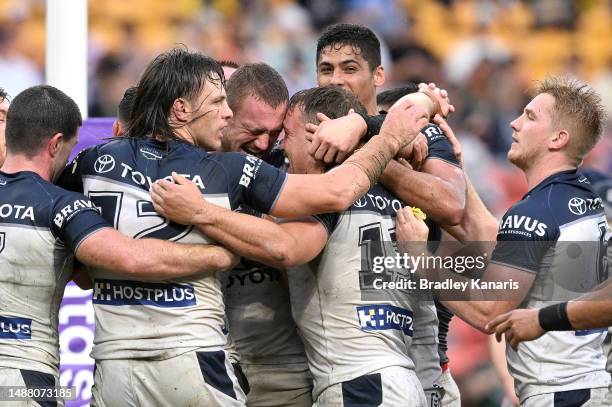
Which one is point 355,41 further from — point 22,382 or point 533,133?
point 22,382

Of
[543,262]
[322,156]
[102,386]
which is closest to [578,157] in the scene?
[543,262]

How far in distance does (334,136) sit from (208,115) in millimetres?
659

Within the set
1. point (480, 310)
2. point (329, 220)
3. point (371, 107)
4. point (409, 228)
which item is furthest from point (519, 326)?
point (371, 107)

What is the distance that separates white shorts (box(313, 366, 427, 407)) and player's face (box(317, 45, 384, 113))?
2.28m

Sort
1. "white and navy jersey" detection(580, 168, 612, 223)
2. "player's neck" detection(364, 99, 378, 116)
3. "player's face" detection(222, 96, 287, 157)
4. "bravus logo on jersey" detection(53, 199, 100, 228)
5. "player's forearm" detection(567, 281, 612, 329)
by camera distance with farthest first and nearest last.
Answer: "white and navy jersey" detection(580, 168, 612, 223) < "player's neck" detection(364, 99, 378, 116) < "player's face" detection(222, 96, 287, 157) < "bravus logo on jersey" detection(53, 199, 100, 228) < "player's forearm" detection(567, 281, 612, 329)

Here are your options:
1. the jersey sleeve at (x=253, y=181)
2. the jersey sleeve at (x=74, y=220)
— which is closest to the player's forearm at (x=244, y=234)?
the jersey sleeve at (x=253, y=181)

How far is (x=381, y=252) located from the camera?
544cm

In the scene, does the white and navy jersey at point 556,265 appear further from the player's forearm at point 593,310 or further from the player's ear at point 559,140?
the player's forearm at point 593,310

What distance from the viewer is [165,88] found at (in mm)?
5262

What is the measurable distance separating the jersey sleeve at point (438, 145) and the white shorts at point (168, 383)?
6.06ft

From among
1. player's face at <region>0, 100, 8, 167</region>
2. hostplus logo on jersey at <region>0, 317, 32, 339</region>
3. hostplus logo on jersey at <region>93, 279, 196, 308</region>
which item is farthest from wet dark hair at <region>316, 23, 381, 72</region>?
hostplus logo on jersey at <region>0, 317, 32, 339</region>

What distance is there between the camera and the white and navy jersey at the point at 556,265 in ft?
17.8

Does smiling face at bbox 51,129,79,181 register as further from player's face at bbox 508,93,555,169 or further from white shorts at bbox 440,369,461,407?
white shorts at bbox 440,369,461,407

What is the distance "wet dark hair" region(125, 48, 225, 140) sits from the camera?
5.25 m
